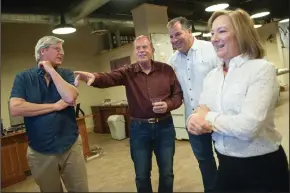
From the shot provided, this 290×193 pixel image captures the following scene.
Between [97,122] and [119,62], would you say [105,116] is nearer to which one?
[97,122]

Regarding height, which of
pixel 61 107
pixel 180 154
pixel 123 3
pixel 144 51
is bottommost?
pixel 180 154

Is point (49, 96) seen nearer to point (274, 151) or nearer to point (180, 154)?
point (274, 151)

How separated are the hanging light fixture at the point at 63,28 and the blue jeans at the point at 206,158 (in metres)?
0.55

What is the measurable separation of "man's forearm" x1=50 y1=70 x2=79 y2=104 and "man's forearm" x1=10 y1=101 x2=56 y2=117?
4 cm

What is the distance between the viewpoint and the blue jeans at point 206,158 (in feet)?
2.80

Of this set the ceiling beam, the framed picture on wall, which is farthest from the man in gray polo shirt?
the ceiling beam

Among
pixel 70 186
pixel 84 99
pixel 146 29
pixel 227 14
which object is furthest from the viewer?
pixel 146 29

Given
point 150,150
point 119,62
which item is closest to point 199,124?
point 150,150

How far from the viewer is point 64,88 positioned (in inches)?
21.5

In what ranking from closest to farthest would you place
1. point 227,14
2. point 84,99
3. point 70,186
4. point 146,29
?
point 227,14
point 70,186
point 84,99
point 146,29

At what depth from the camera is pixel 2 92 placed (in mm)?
686

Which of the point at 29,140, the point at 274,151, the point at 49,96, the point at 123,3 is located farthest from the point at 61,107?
the point at 123,3

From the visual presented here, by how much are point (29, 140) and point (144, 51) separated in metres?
0.44

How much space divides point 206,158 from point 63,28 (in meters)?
0.68
